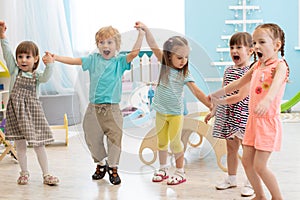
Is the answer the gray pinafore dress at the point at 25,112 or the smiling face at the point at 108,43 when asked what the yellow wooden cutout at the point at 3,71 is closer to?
the gray pinafore dress at the point at 25,112

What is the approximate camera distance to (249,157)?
194cm

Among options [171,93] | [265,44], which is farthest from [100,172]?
[265,44]

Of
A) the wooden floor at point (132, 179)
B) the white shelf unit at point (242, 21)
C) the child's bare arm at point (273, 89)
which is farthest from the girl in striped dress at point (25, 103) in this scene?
the white shelf unit at point (242, 21)

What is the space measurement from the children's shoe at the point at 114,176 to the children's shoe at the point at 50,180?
26 cm

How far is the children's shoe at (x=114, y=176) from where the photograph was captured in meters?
2.37

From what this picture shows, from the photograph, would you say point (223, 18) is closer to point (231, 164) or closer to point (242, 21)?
point (242, 21)

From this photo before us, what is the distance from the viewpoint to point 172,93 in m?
2.15

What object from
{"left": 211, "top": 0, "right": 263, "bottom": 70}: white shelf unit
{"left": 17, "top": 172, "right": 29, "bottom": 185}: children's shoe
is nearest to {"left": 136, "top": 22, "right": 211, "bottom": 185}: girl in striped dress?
{"left": 17, "top": 172, "right": 29, "bottom": 185}: children's shoe

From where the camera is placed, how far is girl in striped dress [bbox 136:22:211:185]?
82.3 inches

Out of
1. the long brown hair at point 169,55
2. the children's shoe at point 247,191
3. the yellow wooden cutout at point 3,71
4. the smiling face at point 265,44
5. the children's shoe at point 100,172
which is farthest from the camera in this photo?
the yellow wooden cutout at point 3,71

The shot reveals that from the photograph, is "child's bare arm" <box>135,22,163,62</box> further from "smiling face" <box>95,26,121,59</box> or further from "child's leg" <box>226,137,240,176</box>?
"child's leg" <box>226,137,240,176</box>


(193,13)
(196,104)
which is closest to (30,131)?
(196,104)

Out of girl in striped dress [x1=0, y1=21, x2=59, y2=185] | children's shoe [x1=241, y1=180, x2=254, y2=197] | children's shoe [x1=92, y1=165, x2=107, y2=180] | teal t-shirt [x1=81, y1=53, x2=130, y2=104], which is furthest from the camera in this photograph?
children's shoe [x1=92, y1=165, x2=107, y2=180]

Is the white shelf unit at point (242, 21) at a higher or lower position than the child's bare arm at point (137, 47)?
higher
